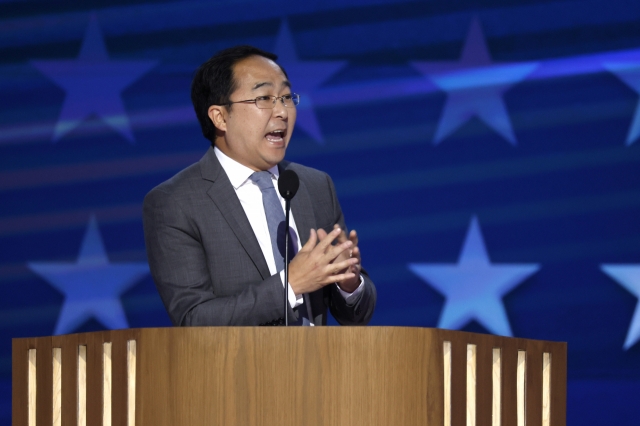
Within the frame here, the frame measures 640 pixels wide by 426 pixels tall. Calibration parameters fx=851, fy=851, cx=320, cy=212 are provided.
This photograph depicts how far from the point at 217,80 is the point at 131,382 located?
0.99 meters

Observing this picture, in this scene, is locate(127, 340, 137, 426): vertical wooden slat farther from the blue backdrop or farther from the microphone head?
the blue backdrop

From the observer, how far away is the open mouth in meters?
2.27

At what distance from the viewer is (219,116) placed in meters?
2.33

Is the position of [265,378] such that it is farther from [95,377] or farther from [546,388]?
[546,388]

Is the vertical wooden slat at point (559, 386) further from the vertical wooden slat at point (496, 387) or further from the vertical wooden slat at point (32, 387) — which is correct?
the vertical wooden slat at point (32, 387)

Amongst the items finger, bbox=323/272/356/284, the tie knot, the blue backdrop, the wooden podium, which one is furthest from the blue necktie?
the blue backdrop

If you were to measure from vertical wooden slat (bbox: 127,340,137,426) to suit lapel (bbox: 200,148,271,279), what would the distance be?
563 millimetres

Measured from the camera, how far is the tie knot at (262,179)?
229 cm

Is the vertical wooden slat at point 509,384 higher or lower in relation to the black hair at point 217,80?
lower

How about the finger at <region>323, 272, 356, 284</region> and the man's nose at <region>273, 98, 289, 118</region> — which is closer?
the finger at <region>323, 272, 356, 284</region>

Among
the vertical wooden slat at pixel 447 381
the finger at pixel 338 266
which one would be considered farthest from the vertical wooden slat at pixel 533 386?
the finger at pixel 338 266

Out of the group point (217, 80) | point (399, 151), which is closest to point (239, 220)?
point (217, 80)

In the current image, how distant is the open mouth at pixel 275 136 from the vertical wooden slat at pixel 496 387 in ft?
2.89

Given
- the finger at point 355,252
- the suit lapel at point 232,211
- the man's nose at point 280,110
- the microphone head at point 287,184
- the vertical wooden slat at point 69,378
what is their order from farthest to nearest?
the man's nose at point 280,110 → the suit lapel at point 232,211 → the finger at point 355,252 → the microphone head at point 287,184 → the vertical wooden slat at point 69,378
